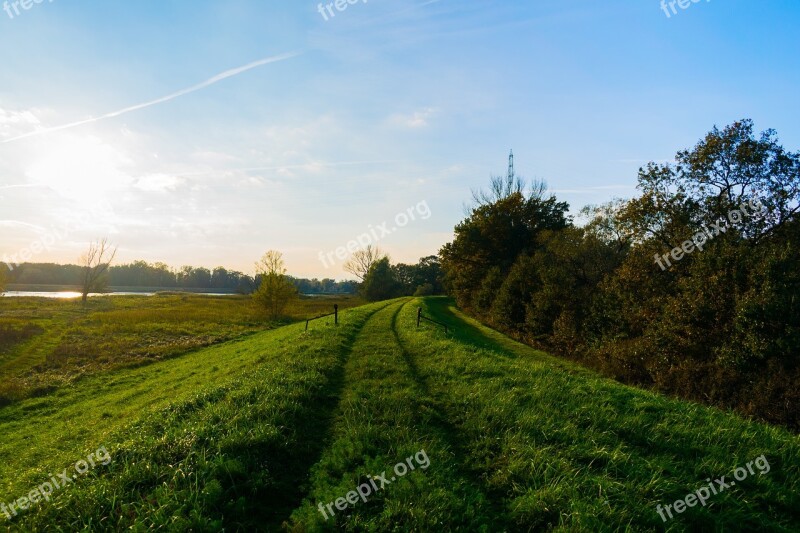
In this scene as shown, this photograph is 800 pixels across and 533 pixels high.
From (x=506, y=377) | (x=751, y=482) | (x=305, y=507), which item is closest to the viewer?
(x=305, y=507)

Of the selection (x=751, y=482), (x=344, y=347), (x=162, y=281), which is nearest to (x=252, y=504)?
(x=751, y=482)

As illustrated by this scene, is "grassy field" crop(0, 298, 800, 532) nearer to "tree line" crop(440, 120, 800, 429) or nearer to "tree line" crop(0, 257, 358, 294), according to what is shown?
"tree line" crop(440, 120, 800, 429)

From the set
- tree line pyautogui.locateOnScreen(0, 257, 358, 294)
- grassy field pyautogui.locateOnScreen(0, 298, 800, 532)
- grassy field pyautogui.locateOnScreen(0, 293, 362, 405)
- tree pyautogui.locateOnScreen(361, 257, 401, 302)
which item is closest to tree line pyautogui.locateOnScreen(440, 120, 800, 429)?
grassy field pyautogui.locateOnScreen(0, 298, 800, 532)

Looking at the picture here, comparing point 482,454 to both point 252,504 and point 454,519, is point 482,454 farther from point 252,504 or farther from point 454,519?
point 252,504

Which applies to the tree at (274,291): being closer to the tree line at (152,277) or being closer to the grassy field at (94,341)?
the grassy field at (94,341)

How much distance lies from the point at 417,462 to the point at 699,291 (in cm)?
1476

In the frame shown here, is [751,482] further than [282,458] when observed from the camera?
No

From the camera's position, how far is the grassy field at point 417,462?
500 centimetres

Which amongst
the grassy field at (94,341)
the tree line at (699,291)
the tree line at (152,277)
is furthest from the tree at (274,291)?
the tree line at (152,277)

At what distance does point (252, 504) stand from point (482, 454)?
12.1 ft

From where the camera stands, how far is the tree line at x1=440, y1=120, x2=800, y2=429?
40.8 ft

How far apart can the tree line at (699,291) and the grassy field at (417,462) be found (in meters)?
5.12

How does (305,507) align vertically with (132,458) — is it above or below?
below

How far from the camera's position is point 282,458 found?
6742mm
